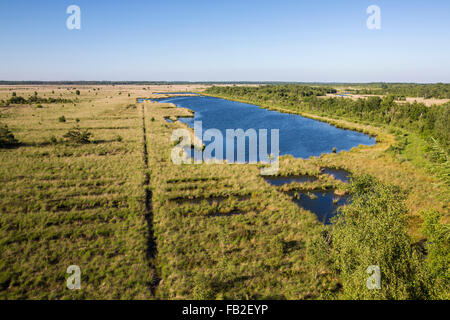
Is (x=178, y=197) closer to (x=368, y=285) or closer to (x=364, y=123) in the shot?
(x=368, y=285)

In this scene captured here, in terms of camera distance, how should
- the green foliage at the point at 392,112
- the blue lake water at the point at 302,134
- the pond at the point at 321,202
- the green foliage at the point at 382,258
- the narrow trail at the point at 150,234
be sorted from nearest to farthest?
the green foliage at the point at 382,258
the narrow trail at the point at 150,234
the pond at the point at 321,202
the green foliage at the point at 392,112
the blue lake water at the point at 302,134

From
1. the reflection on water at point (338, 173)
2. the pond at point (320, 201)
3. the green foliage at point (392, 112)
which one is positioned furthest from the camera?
the green foliage at point (392, 112)

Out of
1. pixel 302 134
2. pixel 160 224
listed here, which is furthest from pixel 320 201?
pixel 302 134

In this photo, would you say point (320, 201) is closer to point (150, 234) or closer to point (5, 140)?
point (150, 234)

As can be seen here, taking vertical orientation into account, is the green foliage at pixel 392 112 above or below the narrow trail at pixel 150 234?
above

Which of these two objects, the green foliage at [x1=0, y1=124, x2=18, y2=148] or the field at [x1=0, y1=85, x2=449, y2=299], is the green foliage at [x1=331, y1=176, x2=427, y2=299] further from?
the green foliage at [x1=0, y1=124, x2=18, y2=148]

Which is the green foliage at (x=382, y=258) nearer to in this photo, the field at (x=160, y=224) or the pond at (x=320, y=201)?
the field at (x=160, y=224)

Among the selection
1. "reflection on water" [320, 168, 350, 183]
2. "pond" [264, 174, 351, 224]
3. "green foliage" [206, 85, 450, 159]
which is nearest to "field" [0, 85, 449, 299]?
"reflection on water" [320, 168, 350, 183]

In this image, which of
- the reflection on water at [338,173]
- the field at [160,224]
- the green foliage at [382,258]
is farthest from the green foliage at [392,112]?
the green foliage at [382,258]

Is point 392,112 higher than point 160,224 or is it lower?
higher
